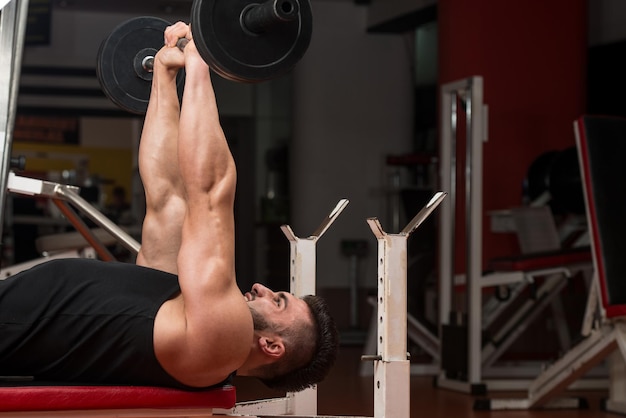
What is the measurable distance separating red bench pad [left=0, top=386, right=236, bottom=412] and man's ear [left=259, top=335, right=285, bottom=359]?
11 cm

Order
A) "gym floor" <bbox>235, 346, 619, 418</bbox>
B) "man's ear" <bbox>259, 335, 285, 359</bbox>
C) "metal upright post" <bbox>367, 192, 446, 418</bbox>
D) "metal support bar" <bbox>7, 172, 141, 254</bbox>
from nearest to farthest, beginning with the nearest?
1. "man's ear" <bbox>259, 335, 285, 359</bbox>
2. "metal upright post" <bbox>367, 192, 446, 418</bbox>
3. "metal support bar" <bbox>7, 172, 141, 254</bbox>
4. "gym floor" <bbox>235, 346, 619, 418</bbox>

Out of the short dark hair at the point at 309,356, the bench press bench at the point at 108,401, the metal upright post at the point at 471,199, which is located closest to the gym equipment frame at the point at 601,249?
the metal upright post at the point at 471,199

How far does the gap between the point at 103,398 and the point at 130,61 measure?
870 millimetres

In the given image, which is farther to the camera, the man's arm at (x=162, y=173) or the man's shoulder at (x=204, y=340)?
the man's arm at (x=162, y=173)

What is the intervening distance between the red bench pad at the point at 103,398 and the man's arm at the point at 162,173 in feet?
1.33

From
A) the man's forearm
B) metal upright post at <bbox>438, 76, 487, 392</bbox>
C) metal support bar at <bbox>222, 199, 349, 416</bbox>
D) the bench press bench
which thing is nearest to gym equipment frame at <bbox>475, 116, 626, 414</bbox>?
metal upright post at <bbox>438, 76, 487, 392</bbox>

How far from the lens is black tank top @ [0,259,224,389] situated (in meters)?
1.86

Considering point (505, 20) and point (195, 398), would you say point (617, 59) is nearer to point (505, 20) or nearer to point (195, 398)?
point (505, 20)

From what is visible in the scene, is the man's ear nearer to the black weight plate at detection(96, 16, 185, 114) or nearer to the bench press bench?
the bench press bench

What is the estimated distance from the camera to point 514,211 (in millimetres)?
4910

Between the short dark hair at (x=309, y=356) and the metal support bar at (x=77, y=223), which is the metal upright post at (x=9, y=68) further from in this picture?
the metal support bar at (x=77, y=223)

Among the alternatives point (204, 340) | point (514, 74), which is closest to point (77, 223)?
point (204, 340)

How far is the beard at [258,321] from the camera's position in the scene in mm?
2027

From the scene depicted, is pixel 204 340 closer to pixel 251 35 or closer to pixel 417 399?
pixel 251 35
